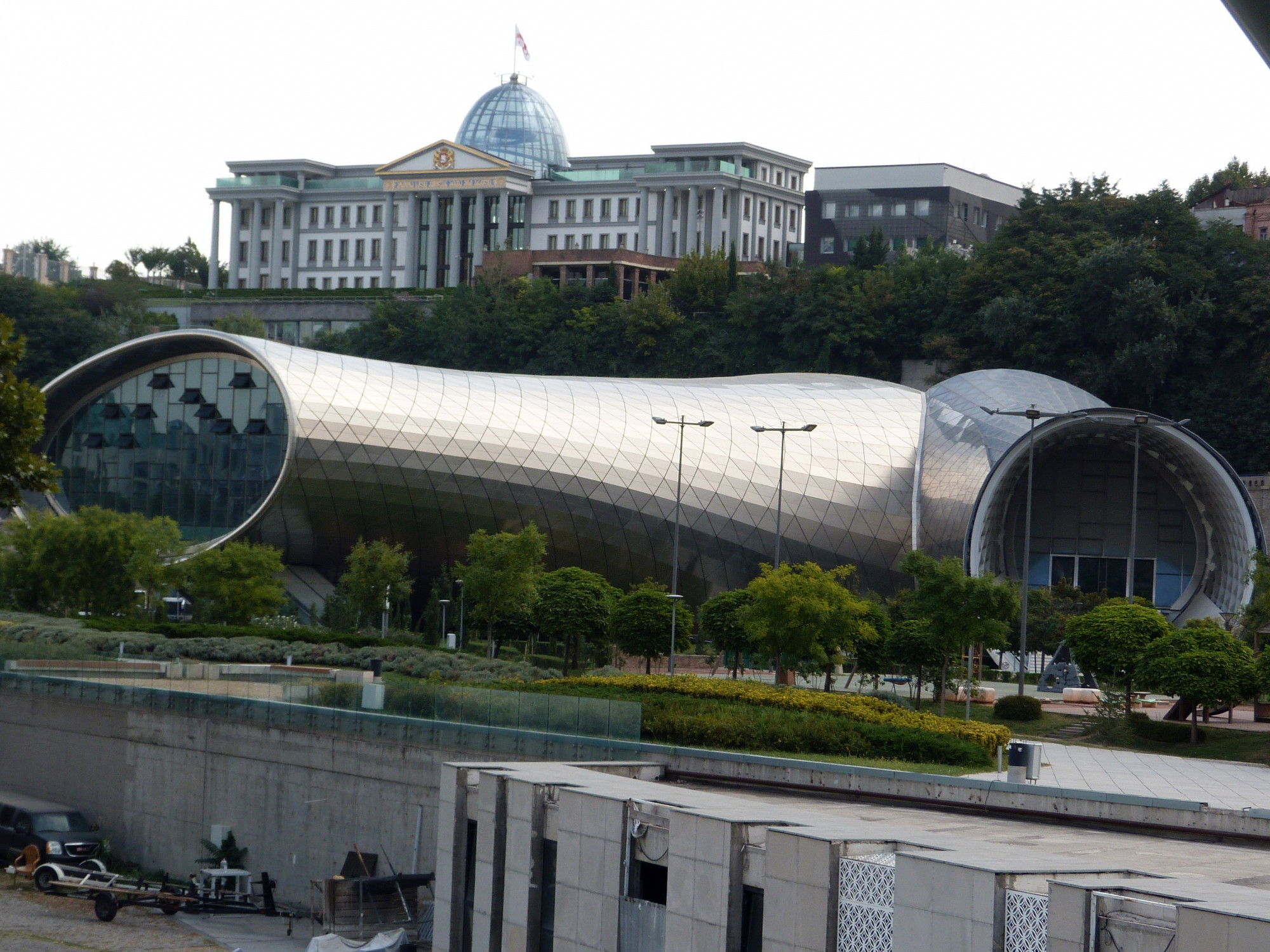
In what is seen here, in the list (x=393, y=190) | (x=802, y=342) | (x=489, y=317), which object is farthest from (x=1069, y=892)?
(x=393, y=190)

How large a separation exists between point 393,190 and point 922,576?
103010 millimetres

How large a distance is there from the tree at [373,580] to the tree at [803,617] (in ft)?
54.8

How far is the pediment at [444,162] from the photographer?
133625mm

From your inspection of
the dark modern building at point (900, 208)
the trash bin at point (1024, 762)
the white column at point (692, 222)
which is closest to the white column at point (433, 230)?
the white column at point (692, 222)

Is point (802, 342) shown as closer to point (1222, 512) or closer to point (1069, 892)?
point (1222, 512)

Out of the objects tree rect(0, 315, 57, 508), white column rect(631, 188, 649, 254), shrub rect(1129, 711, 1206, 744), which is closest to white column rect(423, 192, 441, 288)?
white column rect(631, 188, 649, 254)

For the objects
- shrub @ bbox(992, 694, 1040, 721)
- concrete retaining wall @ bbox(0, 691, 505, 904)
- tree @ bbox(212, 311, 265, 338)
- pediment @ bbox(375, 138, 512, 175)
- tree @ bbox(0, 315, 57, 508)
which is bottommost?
concrete retaining wall @ bbox(0, 691, 505, 904)

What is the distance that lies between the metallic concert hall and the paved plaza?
25.6 m

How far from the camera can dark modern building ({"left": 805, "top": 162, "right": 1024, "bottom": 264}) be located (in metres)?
122

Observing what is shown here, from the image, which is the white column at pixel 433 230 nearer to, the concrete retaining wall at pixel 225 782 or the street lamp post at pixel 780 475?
the street lamp post at pixel 780 475

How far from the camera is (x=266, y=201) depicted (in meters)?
144

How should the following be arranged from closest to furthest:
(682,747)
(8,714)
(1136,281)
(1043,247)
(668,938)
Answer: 1. (668,938)
2. (682,747)
3. (8,714)
4. (1136,281)
5. (1043,247)

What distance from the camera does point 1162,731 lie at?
35281 millimetres

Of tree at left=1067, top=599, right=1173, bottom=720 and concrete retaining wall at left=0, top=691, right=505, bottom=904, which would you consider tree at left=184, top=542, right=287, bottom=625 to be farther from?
tree at left=1067, top=599, right=1173, bottom=720
